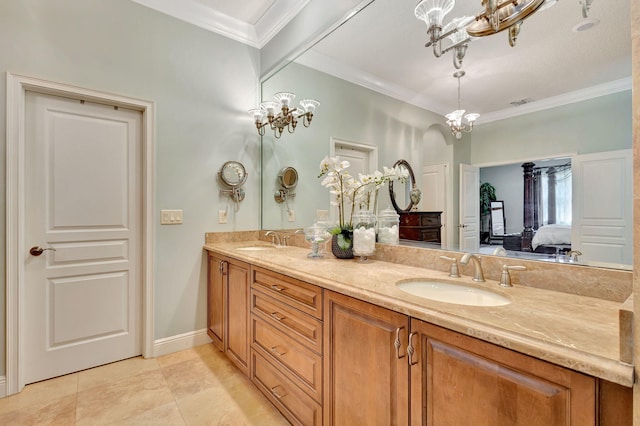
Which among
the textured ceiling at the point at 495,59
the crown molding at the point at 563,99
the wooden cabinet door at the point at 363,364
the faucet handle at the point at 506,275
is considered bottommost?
the wooden cabinet door at the point at 363,364

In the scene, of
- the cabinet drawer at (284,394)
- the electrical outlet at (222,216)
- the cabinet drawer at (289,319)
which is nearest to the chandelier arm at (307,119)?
the electrical outlet at (222,216)

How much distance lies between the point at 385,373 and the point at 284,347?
2.22 feet

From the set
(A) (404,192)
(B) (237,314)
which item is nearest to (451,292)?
(A) (404,192)

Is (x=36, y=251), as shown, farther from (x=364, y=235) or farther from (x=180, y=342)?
(x=364, y=235)

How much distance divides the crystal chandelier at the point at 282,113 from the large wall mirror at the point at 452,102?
81 mm

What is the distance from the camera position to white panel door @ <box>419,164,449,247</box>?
158 cm

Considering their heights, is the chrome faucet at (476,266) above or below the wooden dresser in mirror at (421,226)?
below

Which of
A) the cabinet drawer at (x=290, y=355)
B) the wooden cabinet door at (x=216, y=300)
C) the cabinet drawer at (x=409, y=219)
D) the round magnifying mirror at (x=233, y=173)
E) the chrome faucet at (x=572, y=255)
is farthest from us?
the round magnifying mirror at (x=233, y=173)

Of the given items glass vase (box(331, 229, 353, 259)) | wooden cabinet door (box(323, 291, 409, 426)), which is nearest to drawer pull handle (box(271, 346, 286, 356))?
wooden cabinet door (box(323, 291, 409, 426))

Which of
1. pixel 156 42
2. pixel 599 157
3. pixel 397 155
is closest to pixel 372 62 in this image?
pixel 397 155

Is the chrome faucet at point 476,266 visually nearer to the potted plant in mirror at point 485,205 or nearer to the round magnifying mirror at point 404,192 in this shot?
the potted plant in mirror at point 485,205

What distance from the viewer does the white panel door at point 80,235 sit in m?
2.00

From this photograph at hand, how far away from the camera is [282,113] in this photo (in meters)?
2.56

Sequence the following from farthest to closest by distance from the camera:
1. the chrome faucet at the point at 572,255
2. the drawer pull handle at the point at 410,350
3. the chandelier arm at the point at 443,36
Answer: the chandelier arm at the point at 443,36
the chrome faucet at the point at 572,255
the drawer pull handle at the point at 410,350
